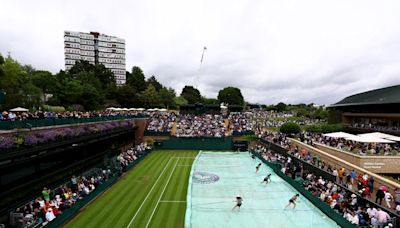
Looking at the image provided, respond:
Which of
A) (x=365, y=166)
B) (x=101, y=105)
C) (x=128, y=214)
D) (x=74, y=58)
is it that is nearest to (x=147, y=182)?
(x=128, y=214)

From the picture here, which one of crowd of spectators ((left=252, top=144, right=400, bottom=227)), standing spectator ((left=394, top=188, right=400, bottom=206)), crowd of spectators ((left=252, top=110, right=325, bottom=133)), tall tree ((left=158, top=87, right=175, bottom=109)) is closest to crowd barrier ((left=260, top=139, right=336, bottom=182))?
crowd of spectators ((left=252, top=144, right=400, bottom=227))

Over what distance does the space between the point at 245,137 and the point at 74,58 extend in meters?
108

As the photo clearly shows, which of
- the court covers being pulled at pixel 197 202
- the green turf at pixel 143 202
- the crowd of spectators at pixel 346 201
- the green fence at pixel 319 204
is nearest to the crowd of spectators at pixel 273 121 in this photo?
the court covers being pulled at pixel 197 202

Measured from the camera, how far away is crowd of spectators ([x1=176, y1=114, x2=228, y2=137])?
158ft

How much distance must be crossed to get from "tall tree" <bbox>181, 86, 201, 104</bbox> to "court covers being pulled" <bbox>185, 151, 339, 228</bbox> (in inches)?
3524

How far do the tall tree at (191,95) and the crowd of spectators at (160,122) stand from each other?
204 ft

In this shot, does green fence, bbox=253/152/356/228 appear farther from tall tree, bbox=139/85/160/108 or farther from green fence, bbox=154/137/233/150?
tall tree, bbox=139/85/160/108

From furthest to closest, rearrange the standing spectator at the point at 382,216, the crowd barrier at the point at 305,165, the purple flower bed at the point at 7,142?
the crowd barrier at the point at 305,165, the purple flower bed at the point at 7,142, the standing spectator at the point at 382,216

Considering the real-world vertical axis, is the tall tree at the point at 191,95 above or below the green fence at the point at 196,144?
above

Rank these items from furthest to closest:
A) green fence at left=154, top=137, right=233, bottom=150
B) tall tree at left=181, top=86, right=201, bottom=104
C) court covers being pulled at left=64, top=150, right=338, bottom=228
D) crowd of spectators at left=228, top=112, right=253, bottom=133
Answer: tall tree at left=181, top=86, right=201, bottom=104 < crowd of spectators at left=228, top=112, right=253, bottom=133 < green fence at left=154, top=137, right=233, bottom=150 < court covers being pulled at left=64, top=150, right=338, bottom=228

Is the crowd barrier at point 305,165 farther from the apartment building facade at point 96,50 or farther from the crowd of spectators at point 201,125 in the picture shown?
the apartment building facade at point 96,50

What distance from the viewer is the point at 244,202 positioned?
64.1ft

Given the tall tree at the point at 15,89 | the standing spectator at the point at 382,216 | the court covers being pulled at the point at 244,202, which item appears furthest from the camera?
the tall tree at the point at 15,89

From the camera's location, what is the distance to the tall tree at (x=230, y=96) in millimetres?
134725
